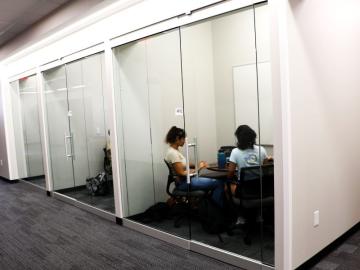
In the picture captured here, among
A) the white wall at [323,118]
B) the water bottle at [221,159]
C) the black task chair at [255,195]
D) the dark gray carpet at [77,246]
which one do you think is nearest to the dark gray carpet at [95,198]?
the dark gray carpet at [77,246]

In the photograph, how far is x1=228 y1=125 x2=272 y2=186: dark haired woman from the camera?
3.29m

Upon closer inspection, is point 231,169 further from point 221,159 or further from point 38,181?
point 38,181

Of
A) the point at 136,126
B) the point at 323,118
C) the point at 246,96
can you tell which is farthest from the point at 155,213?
the point at 323,118

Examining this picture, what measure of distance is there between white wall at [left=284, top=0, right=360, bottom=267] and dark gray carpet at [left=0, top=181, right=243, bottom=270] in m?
0.95

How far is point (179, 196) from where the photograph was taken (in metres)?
3.95

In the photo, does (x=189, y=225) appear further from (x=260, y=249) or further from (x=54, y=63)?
(x=54, y=63)

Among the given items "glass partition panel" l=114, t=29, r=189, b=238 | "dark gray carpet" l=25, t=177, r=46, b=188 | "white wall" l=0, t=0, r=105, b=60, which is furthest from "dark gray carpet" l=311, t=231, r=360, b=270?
"dark gray carpet" l=25, t=177, r=46, b=188

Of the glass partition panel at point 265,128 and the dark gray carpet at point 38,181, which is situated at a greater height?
the glass partition panel at point 265,128

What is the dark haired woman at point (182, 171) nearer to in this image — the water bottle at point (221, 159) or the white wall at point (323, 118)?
the water bottle at point (221, 159)

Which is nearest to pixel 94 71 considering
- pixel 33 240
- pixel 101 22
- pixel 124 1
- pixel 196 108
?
pixel 101 22

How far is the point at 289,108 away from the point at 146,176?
2.35 m

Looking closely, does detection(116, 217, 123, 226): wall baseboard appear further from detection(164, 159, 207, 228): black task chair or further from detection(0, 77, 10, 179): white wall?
detection(0, 77, 10, 179): white wall

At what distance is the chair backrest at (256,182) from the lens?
2.96 metres

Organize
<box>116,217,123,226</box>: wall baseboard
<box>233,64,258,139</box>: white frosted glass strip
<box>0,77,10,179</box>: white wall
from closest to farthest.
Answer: <box>233,64,258,139</box>: white frosted glass strip
<box>116,217,123,226</box>: wall baseboard
<box>0,77,10,179</box>: white wall
